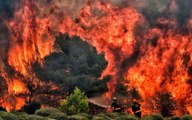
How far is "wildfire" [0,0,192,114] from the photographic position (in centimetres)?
3180

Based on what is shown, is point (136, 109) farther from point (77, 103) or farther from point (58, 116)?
point (58, 116)

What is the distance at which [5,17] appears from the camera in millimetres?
32344

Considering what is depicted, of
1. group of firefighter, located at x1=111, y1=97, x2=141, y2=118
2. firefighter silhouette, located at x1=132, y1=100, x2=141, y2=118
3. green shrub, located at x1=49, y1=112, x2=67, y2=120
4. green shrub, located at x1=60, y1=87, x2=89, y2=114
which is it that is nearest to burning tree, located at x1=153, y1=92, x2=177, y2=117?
group of firefighter, located at x1=111, y1=97, x2=141, y2=118

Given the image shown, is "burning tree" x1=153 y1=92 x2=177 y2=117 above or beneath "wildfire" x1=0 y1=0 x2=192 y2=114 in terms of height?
beneath

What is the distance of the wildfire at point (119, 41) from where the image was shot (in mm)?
31797

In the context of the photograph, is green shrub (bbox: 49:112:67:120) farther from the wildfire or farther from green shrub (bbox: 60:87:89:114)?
the wildfire

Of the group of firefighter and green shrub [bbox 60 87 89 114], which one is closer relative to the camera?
green shrub [bbox 60 87 89 114]

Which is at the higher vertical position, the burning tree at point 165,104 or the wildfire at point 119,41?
the wildfire at point 119,41

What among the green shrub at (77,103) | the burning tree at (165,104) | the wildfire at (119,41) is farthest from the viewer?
the wildfire at (119,41)

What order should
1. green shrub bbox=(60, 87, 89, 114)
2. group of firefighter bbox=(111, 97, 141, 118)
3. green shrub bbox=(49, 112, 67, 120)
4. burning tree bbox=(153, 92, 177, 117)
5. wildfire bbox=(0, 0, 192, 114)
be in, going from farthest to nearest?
wildfire bbox=(0, 0, 192, 114) → burning tree bbox=(153, 92, 177, 117) → group of firefighter bbox=(111, 97, 141, 118) → green shrub bbox=(60, 87, 89, 114) → green shrub bbox=(49, 112, 67, 120)

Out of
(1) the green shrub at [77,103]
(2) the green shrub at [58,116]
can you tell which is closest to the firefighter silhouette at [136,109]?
(1) the green shrub at [77,103]

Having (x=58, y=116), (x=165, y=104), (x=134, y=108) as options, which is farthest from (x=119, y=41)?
(x=58, y=116)

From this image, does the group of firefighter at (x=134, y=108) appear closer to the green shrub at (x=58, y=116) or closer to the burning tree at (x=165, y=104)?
the burning tree at (x=165, y=104)

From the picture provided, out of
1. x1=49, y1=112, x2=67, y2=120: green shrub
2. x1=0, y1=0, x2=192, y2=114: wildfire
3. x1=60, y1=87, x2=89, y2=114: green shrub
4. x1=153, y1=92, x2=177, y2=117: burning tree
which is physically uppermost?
x1=0, y1=0, x2=192, y2=114: wildfire
